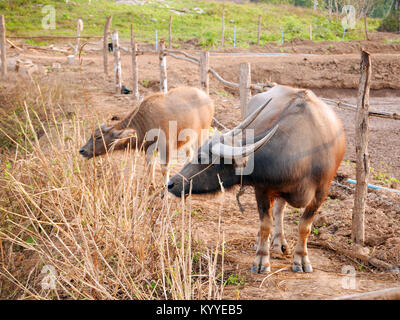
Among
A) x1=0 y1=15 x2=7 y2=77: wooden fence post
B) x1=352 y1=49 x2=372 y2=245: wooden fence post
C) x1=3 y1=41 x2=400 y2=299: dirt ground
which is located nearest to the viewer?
x1=3 y1=41 x2=400 y2=299: dirt ground

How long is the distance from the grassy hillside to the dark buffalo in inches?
712

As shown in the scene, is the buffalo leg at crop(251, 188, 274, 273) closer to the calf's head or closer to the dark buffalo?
the dark buffalo

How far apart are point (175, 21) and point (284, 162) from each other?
2548 cm

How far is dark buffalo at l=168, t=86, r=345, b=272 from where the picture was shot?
3213mm

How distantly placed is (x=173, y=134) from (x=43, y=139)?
2.61m

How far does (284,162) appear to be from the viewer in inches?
126

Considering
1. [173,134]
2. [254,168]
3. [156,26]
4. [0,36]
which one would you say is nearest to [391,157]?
[173,134]

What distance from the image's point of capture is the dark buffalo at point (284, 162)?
3.21 m

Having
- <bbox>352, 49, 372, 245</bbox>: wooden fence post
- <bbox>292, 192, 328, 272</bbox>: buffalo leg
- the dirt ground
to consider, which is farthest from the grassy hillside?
<bbox>292, 192, 328, 272</bbox>: buffalo leg

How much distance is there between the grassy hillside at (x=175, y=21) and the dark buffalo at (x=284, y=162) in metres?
18.1

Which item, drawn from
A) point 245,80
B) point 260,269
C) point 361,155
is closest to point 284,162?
point 260,269

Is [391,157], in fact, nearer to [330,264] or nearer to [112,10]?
[330,264]

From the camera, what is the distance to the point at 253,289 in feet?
10.2

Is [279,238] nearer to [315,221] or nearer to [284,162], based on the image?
[315,221]
